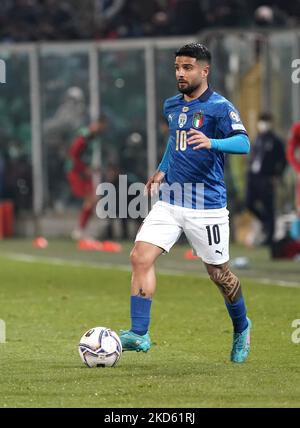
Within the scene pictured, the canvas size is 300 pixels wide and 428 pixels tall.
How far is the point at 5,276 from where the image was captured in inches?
763

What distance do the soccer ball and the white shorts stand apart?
75 cm

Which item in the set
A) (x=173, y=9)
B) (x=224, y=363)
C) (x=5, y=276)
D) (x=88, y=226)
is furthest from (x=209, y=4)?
(x=224, y=363)

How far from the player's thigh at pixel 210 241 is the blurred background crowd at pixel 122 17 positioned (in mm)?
18798

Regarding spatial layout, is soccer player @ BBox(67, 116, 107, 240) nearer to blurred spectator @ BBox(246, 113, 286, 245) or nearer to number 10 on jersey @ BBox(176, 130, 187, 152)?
blurred spectator @ BBox(246, 113, 286, 245)

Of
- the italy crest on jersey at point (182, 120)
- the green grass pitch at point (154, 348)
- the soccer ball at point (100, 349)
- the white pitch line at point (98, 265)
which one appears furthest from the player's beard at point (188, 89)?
the white pitch line at point (98, 265)

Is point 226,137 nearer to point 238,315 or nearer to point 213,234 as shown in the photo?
point 213,234

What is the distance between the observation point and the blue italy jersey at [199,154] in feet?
35.0

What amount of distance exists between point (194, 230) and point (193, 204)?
20 cm

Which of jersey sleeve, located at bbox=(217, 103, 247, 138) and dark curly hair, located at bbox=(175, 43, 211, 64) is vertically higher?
dark curly hair, located at bbox=(175, 43, 211, 64)

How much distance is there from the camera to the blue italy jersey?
1066 centimetres

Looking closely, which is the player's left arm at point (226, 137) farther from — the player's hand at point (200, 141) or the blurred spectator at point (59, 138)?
the blurred spectator at point (59, 138)

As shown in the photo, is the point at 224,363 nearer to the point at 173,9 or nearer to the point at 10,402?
the point at 10,402

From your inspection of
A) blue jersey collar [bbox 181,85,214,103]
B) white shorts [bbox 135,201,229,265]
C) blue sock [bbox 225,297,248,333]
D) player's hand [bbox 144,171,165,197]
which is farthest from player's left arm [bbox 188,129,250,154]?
blue sock [bbox 225,297,248,333]

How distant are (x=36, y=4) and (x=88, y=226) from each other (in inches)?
213
